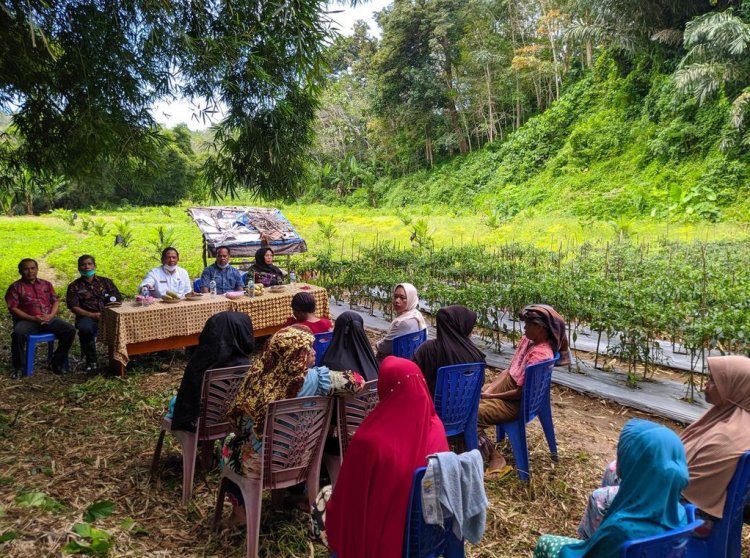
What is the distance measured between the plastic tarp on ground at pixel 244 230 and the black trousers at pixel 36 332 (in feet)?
10.5

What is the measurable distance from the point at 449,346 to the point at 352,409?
75 centimetres

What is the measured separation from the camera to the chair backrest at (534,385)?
10.9 feet

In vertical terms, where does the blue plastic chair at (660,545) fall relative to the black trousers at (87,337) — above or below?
above

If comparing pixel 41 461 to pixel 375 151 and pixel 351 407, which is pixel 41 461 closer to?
pixel 351 407

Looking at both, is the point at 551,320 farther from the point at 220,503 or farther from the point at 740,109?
the point at 740,109

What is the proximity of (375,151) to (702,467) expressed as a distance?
36403 millimetres

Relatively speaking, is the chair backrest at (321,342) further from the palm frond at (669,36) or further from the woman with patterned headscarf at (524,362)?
the palm frond at (669,36)

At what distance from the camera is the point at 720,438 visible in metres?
2.23

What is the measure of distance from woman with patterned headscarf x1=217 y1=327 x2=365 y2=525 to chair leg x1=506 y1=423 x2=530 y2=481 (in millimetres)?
1279

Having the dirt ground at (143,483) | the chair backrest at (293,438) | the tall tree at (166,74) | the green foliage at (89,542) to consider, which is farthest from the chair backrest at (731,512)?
the tall tree at (166,74)

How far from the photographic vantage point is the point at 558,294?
5699 millimetres

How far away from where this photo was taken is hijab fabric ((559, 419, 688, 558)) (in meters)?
1.62

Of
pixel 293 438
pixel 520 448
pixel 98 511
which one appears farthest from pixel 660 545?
pixel 98 511

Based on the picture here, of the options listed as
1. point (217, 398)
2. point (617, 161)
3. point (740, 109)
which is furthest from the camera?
point (617, 161)
